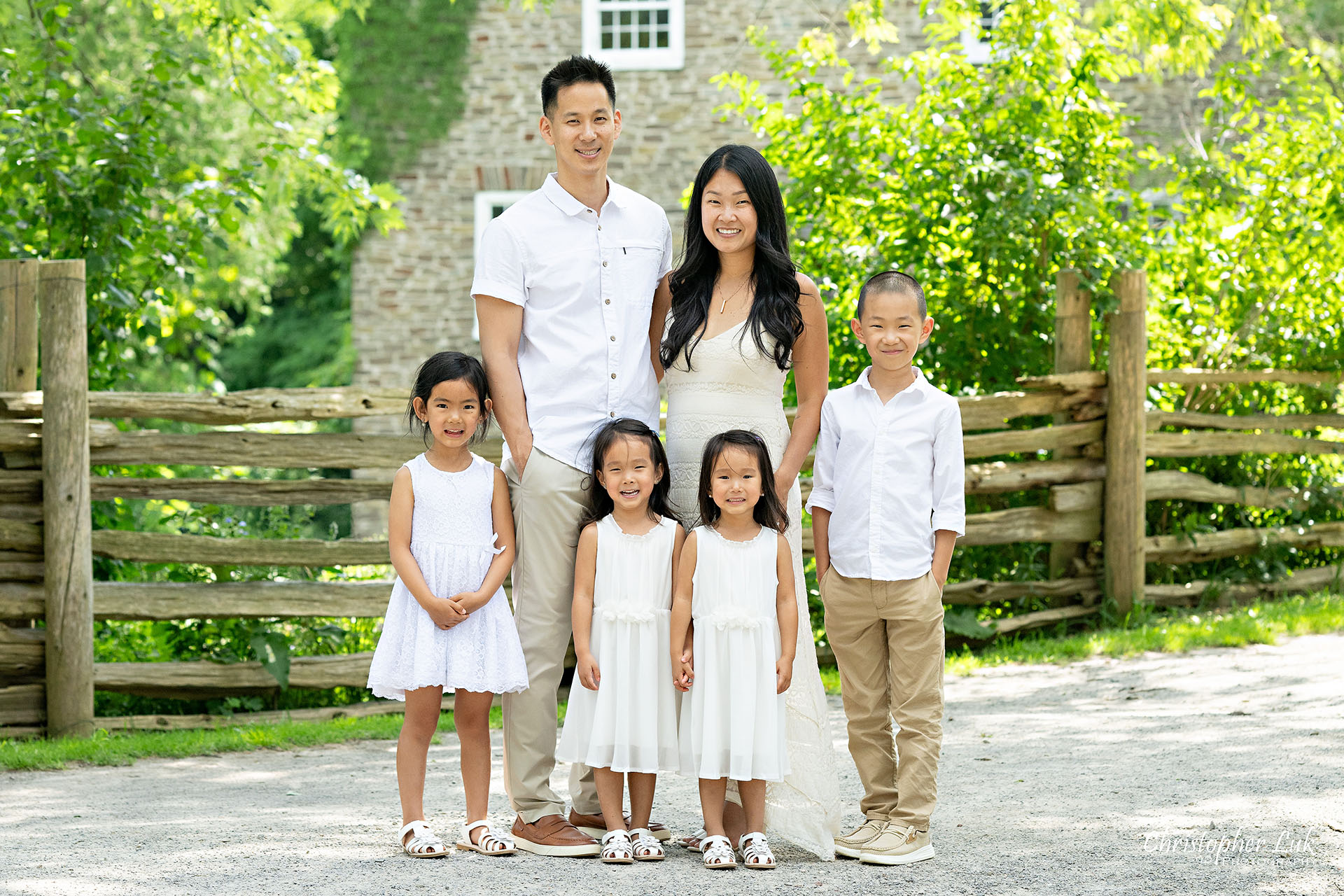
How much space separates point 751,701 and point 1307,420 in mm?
5978

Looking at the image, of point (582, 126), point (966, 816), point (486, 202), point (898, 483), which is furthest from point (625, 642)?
point (486, 202)

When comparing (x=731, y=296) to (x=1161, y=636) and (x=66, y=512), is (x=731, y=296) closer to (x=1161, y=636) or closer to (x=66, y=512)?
(x=66, y=512)

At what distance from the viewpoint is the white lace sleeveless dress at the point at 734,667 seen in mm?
3410

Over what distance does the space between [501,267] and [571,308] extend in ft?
0.76

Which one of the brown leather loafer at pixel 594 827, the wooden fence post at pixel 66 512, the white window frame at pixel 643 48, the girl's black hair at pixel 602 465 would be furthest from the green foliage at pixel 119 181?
the white window frame at pixel 643 48

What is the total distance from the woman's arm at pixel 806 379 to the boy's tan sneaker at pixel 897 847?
0.97m

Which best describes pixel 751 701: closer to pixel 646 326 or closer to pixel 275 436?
pixel 646 326

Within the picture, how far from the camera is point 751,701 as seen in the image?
3424 millimetres

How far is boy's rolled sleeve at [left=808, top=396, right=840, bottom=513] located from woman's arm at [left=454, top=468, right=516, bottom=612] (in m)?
0.88

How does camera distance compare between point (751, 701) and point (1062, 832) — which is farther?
point (1062, 832)

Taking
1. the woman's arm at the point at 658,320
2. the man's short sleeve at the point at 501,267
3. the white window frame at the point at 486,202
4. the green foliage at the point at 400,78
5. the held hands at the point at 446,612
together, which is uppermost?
the green foliage at the point at 400,78

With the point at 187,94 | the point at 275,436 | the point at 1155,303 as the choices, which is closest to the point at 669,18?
the point at 187,94

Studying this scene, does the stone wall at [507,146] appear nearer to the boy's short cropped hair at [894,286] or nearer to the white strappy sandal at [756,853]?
the boy's short cropped hair at [894,286]

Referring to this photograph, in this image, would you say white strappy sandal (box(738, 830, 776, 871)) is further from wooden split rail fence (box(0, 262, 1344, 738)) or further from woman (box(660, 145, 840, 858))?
wooden split rail fence (box(0, 262, 1344, 738))
